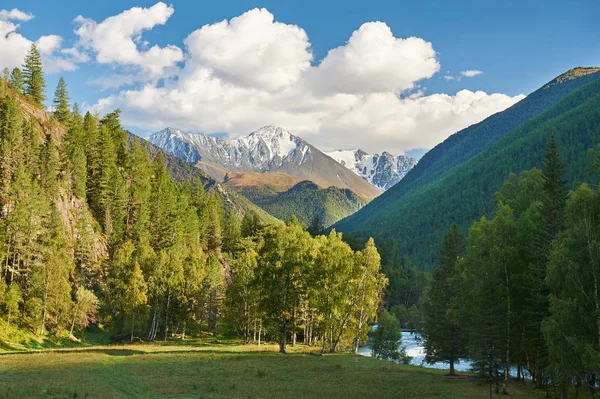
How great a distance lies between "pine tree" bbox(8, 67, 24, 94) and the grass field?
89205 millimetres

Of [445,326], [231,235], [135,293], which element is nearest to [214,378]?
[445,326]

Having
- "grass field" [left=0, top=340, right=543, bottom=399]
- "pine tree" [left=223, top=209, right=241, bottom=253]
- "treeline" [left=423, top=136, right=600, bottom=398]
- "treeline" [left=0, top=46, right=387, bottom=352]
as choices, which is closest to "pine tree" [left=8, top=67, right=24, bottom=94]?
"treeline" [left=0, top=46, right=387, bottom=352]

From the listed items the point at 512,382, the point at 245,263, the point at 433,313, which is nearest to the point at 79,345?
the point at 245,263

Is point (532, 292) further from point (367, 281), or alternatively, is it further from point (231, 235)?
point (231, 235)

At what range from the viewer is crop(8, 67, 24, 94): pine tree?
11034cm

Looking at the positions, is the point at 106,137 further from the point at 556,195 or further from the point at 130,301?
the point at 556,195

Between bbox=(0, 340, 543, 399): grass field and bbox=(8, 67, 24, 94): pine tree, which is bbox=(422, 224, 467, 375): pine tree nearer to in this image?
bbox=(0, 340, 543, 399): grass field

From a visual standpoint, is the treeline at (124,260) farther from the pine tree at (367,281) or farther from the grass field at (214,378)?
the grass field at (214,378)

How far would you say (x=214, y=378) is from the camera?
35375 mm

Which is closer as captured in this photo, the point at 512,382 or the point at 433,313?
the point at 512,382

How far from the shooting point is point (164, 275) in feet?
250

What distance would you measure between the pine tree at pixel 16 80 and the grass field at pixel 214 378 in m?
89.2

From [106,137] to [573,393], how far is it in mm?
95663

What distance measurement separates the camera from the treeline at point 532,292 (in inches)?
1144
